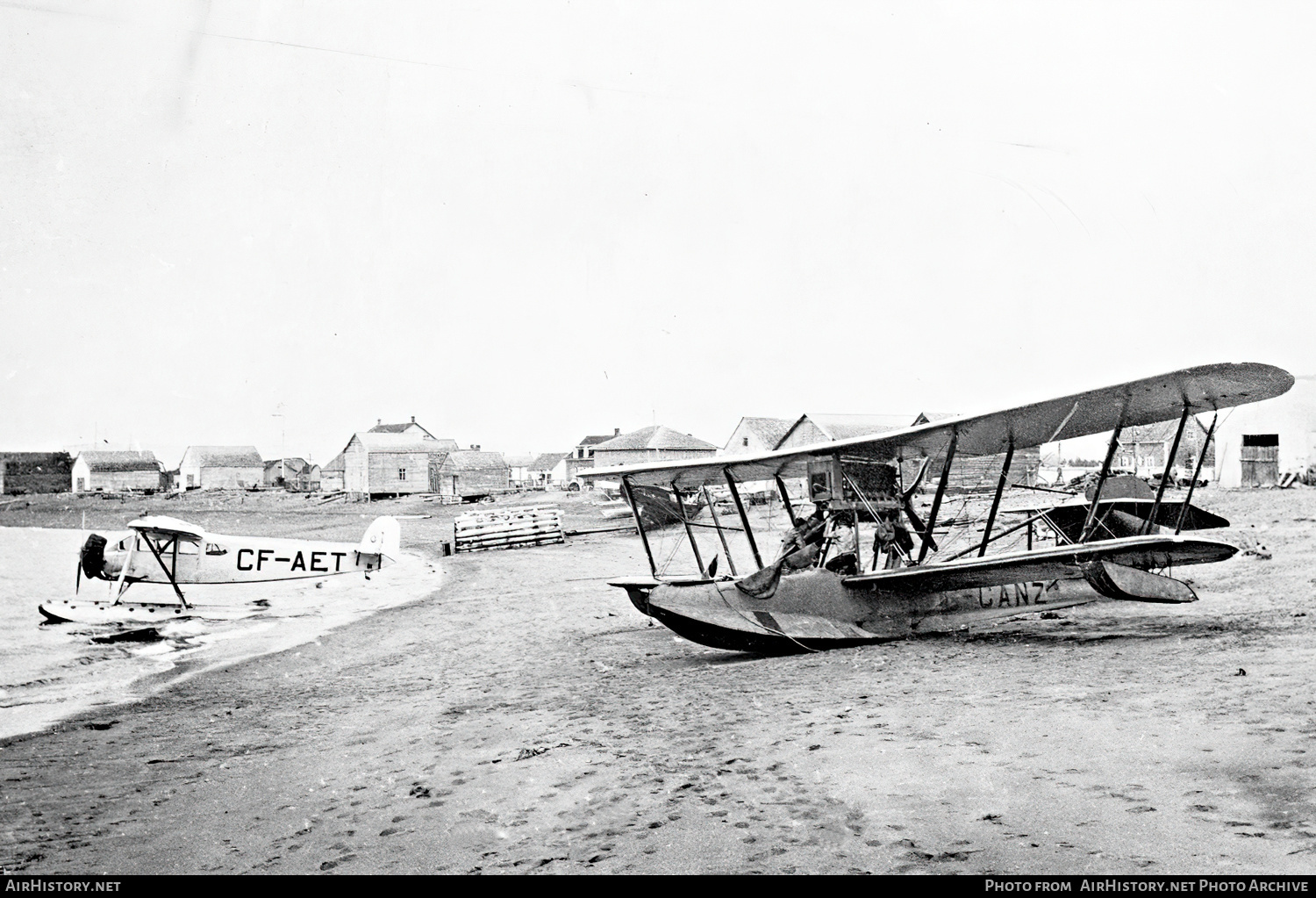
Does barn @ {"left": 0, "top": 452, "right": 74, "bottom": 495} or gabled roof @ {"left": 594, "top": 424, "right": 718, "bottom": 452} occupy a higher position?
gabled roof @ {"left": 594, "top": 424, "right": 718, "bottom": 452}

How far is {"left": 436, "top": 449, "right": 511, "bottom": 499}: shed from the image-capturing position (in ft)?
187

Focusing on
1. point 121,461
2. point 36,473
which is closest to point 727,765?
point 36,473

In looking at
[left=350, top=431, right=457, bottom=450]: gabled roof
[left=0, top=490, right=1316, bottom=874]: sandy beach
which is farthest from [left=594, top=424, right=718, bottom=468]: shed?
[left=0, top=490, right=1316, bottom=874]: sandy beach

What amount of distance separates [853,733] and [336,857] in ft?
11.1

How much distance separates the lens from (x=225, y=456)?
7375 centimetres

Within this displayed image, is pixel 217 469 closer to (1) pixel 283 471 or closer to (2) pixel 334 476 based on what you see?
(1) pixel 283 471

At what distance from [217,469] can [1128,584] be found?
3071 inches

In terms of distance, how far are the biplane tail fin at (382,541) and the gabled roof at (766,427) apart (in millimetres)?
30680

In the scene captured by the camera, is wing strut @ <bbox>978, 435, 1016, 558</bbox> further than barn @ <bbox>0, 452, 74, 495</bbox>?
No

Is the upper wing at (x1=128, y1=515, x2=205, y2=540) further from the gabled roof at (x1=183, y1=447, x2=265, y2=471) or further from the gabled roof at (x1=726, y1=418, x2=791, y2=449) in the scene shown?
the gabled roof at (x1=183, y1=447, x2=265, y2=471)

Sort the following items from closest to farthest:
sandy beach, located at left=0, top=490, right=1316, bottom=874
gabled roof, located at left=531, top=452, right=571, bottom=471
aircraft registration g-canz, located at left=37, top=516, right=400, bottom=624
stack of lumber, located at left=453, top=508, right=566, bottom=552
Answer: sandy beach, located at left=0, top=490, right=1316, bottom=874, aircraft registration g-canz, located at left=37, top=516, right=400, bottom=624, stack of lumber, located at left=453, top=508, right=566, bottom=552, gabled roof, located at left=531, top=452, right=571, bottom=471

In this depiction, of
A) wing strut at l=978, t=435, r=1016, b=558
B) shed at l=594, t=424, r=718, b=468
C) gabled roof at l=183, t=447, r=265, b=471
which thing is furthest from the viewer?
gabled roof at l=183, t=447, r=265, b=471

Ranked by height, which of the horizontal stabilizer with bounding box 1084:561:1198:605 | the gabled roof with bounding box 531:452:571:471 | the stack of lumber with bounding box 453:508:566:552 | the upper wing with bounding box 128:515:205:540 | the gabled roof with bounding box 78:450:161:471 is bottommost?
the stack of lumber with bounding box 453:508:566:552

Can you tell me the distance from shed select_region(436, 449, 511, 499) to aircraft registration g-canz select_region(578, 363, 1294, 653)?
4804 cm
